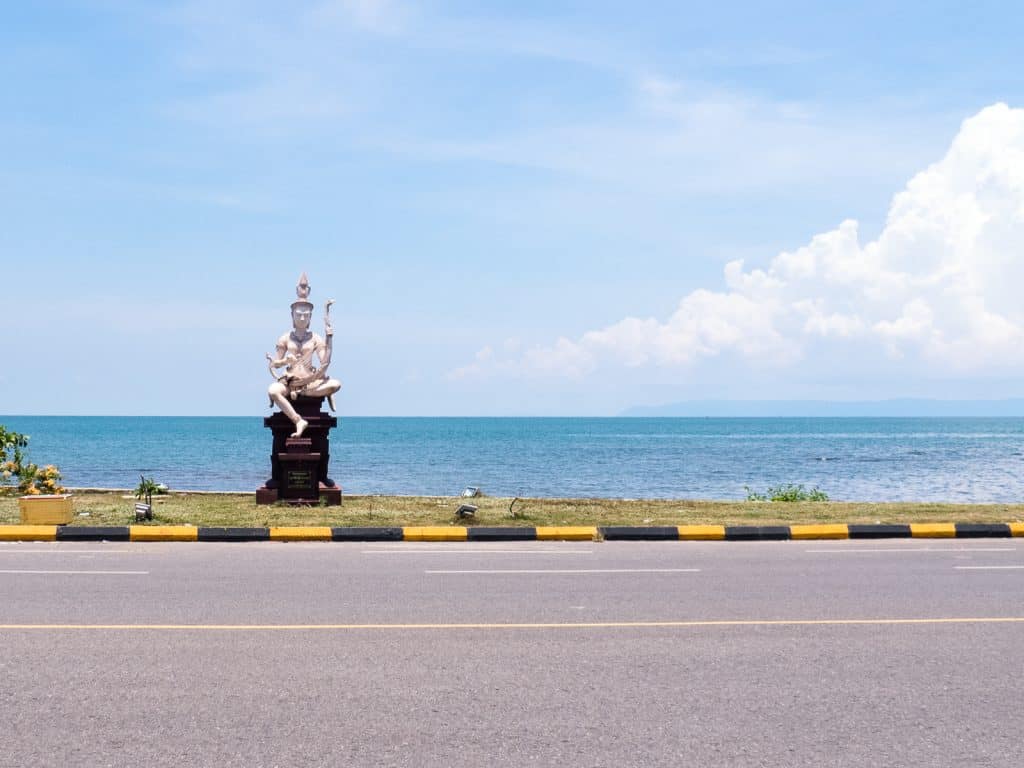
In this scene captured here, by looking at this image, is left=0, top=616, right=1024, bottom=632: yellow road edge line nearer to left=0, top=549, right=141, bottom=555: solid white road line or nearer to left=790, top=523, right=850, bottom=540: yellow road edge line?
left=0, top=549, right=141, bottom=555: solid white road line

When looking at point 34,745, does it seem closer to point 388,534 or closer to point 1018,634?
point 1018,634

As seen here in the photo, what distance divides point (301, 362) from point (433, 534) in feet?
23.1

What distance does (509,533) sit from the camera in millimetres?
16812

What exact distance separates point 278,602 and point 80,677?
321 centimetres

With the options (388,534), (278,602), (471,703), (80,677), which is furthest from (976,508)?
(80,677)

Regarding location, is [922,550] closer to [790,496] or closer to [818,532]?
[818,532]

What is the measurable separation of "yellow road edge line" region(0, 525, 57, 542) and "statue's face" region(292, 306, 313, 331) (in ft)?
24.7

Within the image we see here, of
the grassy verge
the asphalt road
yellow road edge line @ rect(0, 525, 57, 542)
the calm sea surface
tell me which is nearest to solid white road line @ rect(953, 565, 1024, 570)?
the asphalt road

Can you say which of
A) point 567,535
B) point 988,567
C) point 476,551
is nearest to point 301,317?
point 567,535

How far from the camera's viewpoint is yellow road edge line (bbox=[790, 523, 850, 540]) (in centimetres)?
1708

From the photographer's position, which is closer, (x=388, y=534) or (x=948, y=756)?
(x=948, y=756)

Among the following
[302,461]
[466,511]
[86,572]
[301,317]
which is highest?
[301,317]

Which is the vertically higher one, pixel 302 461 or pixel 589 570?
pixel 302 461

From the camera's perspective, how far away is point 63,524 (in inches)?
675
